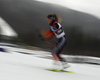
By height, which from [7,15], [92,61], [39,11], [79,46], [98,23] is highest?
[39,11]

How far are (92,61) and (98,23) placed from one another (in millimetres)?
98866

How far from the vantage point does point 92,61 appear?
960 cm

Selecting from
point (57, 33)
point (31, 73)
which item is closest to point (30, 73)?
point (31, 73)

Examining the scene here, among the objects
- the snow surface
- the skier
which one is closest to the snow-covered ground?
the snow surface

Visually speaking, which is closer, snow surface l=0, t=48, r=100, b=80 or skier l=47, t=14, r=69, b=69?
snow surface l=0, t=48, r=100, b=80

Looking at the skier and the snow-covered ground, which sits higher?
the skier

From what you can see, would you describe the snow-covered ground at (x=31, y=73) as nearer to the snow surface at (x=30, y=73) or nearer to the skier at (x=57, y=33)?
the snow surface at (x=30, y=73)

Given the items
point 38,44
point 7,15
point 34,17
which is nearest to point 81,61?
point 38,44

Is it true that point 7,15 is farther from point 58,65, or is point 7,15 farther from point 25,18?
point 58,65

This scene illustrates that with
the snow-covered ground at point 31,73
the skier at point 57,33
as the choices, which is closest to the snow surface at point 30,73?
the snow-covered ground at point 31,73

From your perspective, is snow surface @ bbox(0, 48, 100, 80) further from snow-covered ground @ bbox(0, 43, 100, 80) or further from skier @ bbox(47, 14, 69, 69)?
skier @ bbox(47, 14, 69, 69)

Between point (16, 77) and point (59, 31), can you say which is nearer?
point (16, 77)

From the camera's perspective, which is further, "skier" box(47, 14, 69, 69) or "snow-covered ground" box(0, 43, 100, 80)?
"skier" box(47, 14, 69, 69)

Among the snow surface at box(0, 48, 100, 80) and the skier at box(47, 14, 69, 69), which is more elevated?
the skier at box(47, 14, 69, 69)
